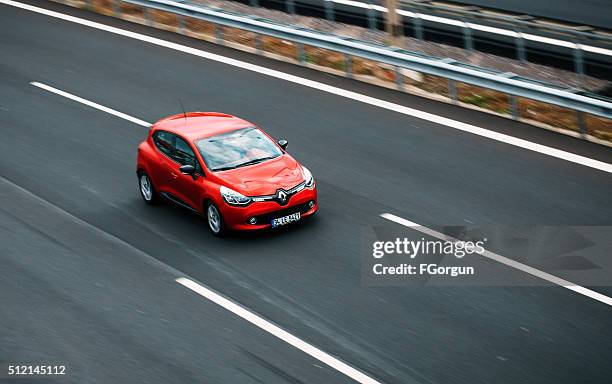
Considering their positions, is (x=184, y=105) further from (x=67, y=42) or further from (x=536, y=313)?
(x=536, y=313)

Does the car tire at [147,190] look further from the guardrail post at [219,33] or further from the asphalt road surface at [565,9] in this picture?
the asphalt road surface at [565,9]

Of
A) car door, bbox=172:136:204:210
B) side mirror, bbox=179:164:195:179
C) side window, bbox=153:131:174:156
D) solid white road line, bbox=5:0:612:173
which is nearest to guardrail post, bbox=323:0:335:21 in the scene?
solid white road line, bbox=5:0:612:173

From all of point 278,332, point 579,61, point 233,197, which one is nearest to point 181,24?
point 579,61

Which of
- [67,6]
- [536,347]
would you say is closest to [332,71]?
[67,6]

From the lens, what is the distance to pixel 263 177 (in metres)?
14.8

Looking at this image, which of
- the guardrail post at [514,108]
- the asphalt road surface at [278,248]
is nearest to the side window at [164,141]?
the asphalt road surface at [278,248]

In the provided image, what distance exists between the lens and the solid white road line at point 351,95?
56.5ft

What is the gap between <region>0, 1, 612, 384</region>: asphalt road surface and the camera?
38.3ft

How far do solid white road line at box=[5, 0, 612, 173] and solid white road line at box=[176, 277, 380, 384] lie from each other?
23.0ft

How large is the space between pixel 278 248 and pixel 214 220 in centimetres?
112

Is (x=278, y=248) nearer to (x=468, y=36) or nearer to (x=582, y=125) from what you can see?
(x=582, y=125)

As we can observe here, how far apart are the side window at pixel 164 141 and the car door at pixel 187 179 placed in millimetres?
159

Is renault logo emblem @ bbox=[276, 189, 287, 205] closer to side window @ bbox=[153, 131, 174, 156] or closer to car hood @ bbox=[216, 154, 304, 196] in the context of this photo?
car hood @ bbox=[216, 154, 304, 196]

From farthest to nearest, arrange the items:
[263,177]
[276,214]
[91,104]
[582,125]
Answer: [91,104] → [582,125] → [263,177] → [276,214]
